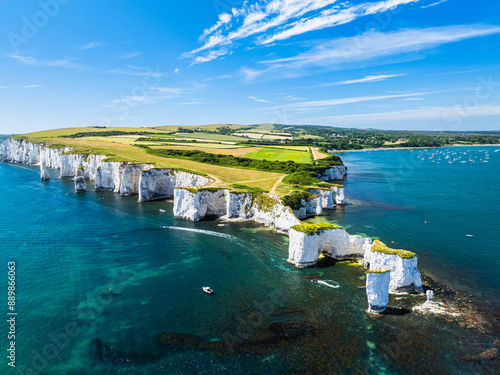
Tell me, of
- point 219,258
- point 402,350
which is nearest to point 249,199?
point 219,258

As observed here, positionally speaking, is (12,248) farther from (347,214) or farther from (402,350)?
(347,214)

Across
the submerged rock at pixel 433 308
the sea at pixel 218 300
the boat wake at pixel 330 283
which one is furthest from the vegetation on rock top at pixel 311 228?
the submerged rock at pixel 433 308

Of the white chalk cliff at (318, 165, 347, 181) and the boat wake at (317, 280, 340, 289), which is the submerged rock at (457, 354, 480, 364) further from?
the white chalk cliff at (318, 165, 347, 181)

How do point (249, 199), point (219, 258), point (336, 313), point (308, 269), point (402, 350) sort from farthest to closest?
point (249, 199)
point (219, 258)
point (308, 269)
point (336, 313)
point (402, 350)

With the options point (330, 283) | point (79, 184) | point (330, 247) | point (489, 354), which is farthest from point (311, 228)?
point (79, 184)

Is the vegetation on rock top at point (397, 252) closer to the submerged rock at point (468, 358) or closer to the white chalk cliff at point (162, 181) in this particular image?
the submerged rock at point (468, 358)

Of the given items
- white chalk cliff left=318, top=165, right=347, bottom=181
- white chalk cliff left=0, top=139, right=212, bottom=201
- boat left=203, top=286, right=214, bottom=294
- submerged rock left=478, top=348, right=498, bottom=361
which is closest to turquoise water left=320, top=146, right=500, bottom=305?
white chalk cliff left=318, top=165, right=347, bottom=181
